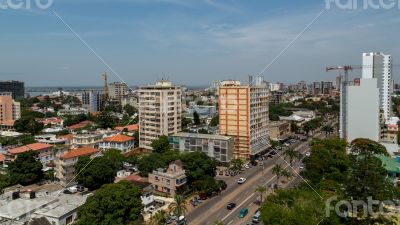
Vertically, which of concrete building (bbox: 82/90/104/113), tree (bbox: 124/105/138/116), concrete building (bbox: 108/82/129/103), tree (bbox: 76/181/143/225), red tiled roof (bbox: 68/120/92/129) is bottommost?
tree (bbox: 76/181/143/225)

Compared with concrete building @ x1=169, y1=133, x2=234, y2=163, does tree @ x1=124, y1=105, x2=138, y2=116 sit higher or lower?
higher

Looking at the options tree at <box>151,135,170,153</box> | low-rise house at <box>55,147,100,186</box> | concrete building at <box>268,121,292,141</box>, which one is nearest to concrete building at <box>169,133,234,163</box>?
tree at <box>151,135,170,153</box>

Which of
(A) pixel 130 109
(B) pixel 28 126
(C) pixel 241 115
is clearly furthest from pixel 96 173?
(A) pixel 130 109

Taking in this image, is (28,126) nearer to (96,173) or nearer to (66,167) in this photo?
(66,167)

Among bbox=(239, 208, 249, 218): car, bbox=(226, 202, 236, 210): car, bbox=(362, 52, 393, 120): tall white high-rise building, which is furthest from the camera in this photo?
bbox=(362, 52, 393, 120): tall white high-rise building

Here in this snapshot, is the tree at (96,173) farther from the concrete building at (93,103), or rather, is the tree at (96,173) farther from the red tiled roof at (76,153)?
the concrete building at (93,103)

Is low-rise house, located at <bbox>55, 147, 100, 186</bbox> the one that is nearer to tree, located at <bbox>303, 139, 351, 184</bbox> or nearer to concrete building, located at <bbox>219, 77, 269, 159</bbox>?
concrete building, located at <bbox>219, 77, 269, 159</bbox>
